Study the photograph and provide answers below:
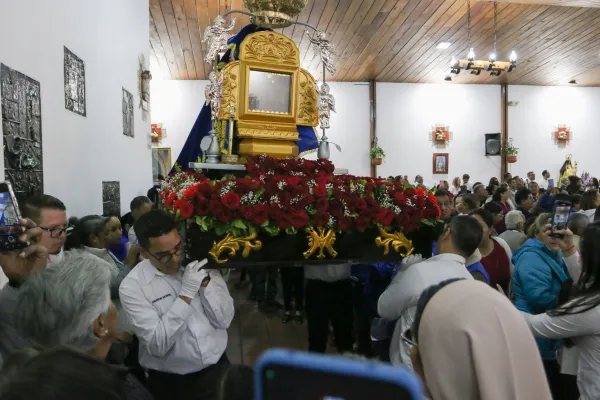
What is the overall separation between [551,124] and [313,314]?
14.9 meters

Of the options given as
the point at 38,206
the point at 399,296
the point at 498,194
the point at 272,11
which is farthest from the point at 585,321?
the point at 498,194

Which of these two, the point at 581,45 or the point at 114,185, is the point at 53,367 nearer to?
the point at 114,185

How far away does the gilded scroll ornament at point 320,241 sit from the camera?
247cm

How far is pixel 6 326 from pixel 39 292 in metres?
0.17

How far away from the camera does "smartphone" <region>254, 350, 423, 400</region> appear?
1.85 feet

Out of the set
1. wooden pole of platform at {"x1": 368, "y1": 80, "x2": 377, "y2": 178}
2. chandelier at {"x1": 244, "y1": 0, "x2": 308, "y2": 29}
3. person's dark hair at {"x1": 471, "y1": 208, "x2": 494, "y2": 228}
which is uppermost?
wooden pole of platform at {"x1": 368, "y1": 80, "x2": 377, "y2": 178}

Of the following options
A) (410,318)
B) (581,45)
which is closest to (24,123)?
(410,318)

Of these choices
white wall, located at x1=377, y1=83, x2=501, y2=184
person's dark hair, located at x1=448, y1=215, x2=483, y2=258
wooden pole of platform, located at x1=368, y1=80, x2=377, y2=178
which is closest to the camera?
person's dark hair, located at x1=448, y1=215, x2=483, y2=258

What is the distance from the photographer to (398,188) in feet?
8.95

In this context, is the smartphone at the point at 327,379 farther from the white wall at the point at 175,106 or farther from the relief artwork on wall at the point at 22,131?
the white wall at the point at 175,106

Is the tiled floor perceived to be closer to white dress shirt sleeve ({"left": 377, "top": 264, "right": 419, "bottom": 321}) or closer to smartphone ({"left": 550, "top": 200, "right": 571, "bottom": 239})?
white dress shirt sleeve ({"left": 377, "top": 264, "right": 419, "bottom": 321})

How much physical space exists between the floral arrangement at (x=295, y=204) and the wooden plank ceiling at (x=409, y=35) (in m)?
4.72

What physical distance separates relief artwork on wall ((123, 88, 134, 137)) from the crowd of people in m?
1.72

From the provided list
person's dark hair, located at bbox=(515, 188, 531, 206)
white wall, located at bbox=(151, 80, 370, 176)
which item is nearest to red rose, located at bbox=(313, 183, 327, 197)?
person's dark hair, located at bbox=(515, 188, 531, 206)
